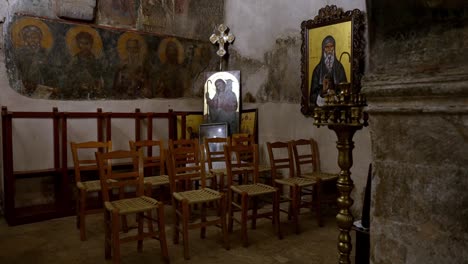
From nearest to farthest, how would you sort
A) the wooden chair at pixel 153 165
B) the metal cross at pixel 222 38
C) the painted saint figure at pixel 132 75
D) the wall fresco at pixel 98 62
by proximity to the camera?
1. the wooden chair at pixel 153 165
2. the wall fresco at pixel 98 62
3. the painted saint figure at pixel 132 75
4. the metal cross at pixel 222 38

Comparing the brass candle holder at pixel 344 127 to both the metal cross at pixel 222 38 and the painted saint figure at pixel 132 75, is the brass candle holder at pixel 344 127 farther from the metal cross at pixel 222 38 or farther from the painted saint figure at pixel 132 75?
the metal cross at pixel 222 38

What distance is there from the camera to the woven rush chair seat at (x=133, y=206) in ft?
9.80

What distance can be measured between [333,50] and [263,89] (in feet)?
4.59

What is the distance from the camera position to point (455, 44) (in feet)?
3.65

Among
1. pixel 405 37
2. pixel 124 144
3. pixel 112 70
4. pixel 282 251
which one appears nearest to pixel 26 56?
pixel 112 70

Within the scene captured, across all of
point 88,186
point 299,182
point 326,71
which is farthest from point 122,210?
point 326,71

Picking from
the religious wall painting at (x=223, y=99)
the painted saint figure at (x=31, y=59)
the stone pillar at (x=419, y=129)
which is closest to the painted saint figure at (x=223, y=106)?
the religious wall painting at (x=223, y=99)

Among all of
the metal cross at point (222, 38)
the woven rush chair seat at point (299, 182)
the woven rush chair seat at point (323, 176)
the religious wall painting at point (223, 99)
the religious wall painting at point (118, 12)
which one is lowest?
the woven rush chair seat at point (299, 182)

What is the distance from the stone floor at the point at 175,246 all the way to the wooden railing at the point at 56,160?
0.70 feet

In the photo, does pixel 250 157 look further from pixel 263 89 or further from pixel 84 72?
pixel 84 72

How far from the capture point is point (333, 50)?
4617 millimetres

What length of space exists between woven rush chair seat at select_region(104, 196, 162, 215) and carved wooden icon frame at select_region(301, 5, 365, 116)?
98.5 inches

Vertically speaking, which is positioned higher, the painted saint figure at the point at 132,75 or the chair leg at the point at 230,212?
the painted saint figure at the point at 132,75

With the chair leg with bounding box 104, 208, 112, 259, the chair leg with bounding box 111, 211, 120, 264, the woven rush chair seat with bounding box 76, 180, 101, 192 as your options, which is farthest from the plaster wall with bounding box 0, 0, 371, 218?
the chair leg with bounding box 111, 211, 120, 264
